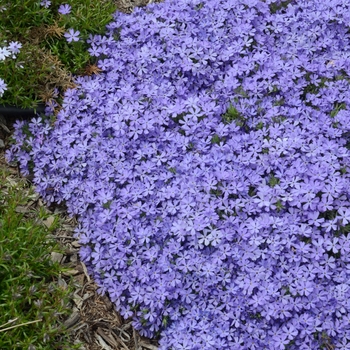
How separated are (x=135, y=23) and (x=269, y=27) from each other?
0.89 meters

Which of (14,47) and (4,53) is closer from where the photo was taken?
(4,53)

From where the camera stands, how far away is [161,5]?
4074 millimetres

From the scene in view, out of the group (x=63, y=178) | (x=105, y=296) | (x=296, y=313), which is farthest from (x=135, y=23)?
(x=296, y=313)

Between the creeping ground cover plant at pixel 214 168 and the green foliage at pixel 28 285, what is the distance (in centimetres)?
27

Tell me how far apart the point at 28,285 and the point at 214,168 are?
4.01ft

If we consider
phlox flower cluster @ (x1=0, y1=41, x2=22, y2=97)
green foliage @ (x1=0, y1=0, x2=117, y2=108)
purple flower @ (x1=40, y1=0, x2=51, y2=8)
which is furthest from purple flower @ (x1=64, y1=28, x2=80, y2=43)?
phlox flower cluster @ (x1=0, y1=41, x2=22, y2=97)

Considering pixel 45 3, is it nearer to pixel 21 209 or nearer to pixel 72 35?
pixel 72 35

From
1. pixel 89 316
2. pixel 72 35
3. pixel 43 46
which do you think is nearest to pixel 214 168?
pixel 89 316

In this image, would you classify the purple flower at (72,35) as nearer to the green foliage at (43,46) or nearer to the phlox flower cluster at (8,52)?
the green foliage at (43,46)

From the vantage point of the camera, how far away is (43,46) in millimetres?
4023

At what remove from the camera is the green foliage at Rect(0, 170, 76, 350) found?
3.09 meters

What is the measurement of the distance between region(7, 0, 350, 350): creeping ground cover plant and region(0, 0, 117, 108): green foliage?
0.12 meters

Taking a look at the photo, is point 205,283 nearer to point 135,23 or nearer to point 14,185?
point 14,185

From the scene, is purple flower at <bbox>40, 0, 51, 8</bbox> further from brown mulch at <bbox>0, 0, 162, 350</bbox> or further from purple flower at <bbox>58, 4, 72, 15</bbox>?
brown mulch at <bbox>0, 0, 162, 350</bbox>
